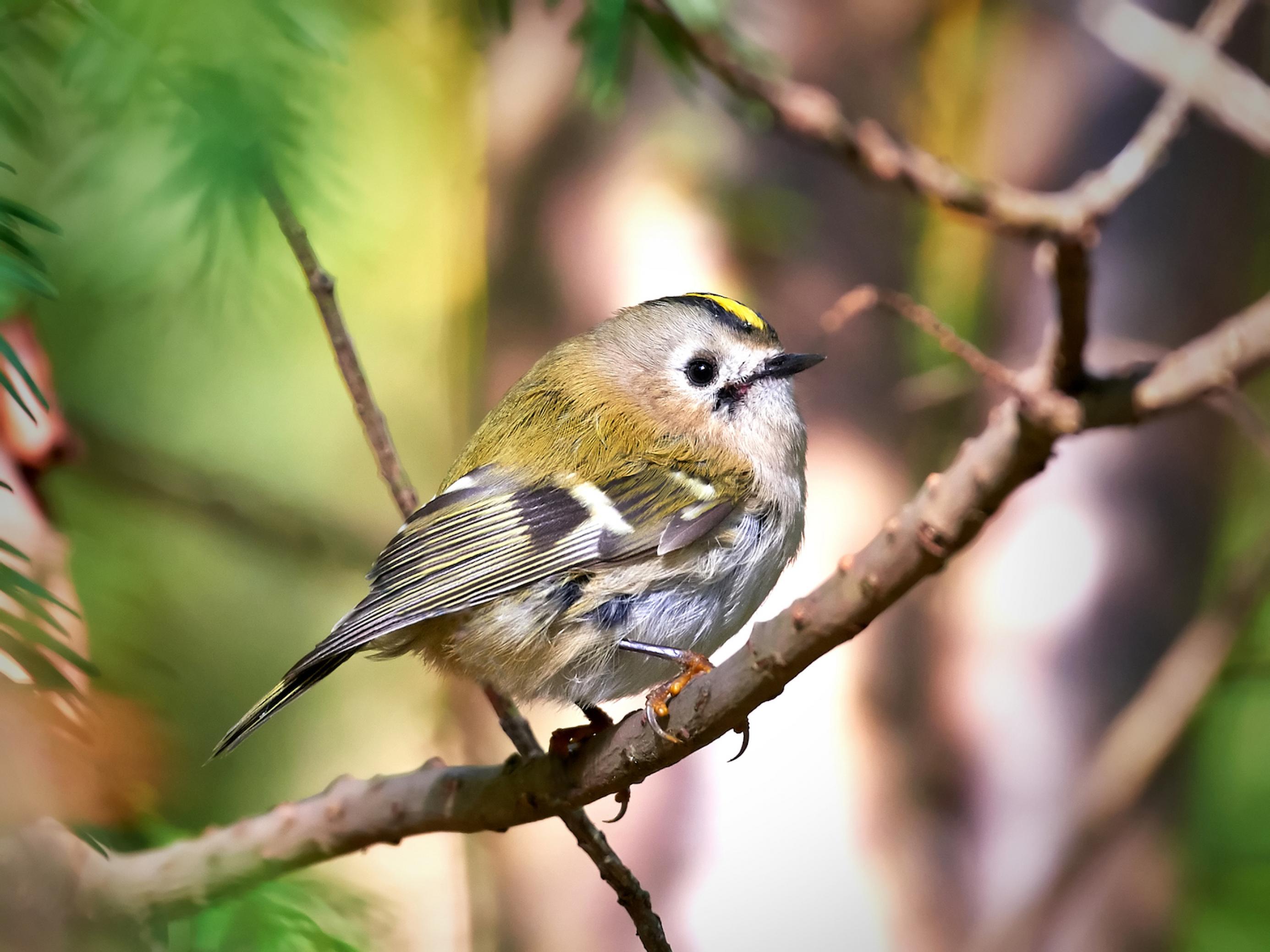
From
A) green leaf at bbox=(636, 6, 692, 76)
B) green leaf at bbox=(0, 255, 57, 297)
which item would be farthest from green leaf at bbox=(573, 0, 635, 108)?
green leaf at bbox=(0, 255, 57, 297)

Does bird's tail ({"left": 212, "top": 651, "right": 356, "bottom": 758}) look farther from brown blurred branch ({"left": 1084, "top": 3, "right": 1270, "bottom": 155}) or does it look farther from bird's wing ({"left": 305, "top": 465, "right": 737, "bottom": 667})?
brown blurred branch ({"left": 1084, "top": 3, "right": 1270, "bottom": 155})

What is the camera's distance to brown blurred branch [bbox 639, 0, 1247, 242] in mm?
374

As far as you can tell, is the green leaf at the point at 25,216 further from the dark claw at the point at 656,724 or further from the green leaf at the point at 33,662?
the dark claw at the point at 656,724

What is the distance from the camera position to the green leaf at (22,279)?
461 millimetres

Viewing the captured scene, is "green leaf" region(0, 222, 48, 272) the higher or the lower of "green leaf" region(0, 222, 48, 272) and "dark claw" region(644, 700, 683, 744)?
the higher

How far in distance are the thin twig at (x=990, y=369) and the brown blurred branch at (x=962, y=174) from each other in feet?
0.18

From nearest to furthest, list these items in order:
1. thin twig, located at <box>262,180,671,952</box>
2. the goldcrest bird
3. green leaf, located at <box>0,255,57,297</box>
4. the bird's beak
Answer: green leaf, located at <box>0,255,57,297</box> < thin twig, located at <box>262,180,671,952</box> < the goldcrest bird < the bird's beak

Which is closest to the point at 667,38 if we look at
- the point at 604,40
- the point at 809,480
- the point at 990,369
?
the point at 604,40

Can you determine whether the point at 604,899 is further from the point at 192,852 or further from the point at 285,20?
the point at 285,20

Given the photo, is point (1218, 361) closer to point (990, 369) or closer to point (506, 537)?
point (990, 369)

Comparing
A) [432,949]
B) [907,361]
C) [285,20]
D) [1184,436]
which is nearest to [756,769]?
[432,949]

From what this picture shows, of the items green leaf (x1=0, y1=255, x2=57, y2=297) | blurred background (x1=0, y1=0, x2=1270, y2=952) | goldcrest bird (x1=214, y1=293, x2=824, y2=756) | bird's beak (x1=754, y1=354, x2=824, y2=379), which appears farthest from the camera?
blurred background (x1=0, y1=0, x2=1270, y2=952)

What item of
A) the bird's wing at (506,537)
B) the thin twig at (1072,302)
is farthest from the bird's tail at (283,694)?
the thin twig at (1072,302)

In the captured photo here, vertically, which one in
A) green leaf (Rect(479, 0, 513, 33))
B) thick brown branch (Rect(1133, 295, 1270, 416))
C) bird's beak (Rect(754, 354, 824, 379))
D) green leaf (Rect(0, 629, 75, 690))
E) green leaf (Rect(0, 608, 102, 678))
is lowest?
green leaf (Rect(0, 629, 75, 690))
